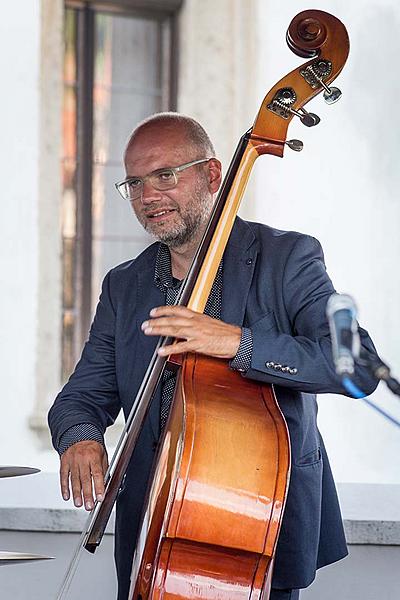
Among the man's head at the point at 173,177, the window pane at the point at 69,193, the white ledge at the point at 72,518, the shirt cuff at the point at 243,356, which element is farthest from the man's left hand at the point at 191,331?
the window pane at the point at 69,193

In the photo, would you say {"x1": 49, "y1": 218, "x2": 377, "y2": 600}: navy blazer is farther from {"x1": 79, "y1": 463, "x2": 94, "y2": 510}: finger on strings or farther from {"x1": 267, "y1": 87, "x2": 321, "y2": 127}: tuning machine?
{"x1": 267, "y1": 87, "x2": 321, "y2": 127}: tuning machine

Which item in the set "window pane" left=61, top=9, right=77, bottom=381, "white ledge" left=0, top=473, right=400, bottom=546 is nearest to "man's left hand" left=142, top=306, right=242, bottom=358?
"white ledge" left=0, top=473, right=400, bottom=546

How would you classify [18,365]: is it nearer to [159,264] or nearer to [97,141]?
[97,141]

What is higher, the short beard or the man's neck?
the short beard

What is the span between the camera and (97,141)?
4.66 meters

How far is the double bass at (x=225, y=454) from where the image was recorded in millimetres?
1480

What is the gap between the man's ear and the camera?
196cm

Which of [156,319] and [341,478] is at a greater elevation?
[156,319]

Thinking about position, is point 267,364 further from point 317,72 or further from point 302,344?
Answer: point 317,72

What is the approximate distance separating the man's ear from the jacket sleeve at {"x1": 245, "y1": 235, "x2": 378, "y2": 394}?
257 millimetres

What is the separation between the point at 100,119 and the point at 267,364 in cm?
325

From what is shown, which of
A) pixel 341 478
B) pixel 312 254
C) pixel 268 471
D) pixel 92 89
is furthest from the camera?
pixel 92 89

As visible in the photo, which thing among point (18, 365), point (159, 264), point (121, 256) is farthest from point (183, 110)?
point (159, 264)

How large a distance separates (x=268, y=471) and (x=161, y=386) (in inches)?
18.0
